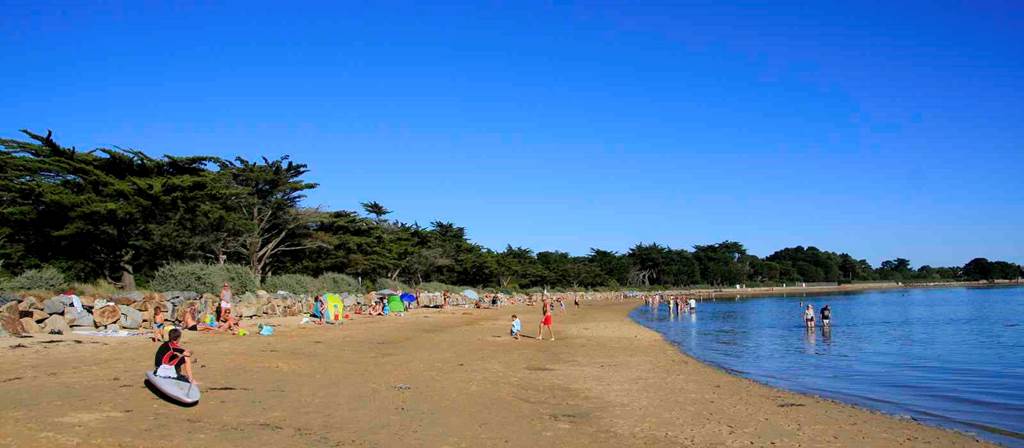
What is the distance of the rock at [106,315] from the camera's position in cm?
1686

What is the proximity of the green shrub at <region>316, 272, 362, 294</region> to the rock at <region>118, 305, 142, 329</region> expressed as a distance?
1549cm

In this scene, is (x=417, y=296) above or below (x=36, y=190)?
below

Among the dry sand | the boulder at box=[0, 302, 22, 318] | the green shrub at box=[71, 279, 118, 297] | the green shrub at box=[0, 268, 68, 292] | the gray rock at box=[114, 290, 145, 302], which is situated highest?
the green shrub at box=[0, 268, 68, 292]

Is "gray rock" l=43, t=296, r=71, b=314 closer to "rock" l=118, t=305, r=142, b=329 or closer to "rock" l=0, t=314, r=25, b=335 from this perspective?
"rock" l=0, t=314, r=25, b=335

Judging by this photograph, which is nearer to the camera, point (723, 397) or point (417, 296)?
point (723, 397)

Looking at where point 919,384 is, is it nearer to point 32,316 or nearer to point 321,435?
point 321,435

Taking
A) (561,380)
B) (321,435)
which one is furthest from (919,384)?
(321,435)

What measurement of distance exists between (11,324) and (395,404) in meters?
10.5

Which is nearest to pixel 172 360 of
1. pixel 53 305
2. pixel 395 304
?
pixel 53 305

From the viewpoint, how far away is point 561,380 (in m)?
13.3

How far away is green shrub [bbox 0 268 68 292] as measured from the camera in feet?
57.0

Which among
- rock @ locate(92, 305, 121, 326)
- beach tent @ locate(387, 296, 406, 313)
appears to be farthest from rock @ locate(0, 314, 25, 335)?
beach tent @ locate(387, 296, 406, 313)

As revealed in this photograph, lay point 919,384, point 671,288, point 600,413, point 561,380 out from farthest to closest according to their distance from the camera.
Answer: point 671,288 < point 919,384 < point 561,380 < point 600,413

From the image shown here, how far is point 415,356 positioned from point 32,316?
9085 mm
